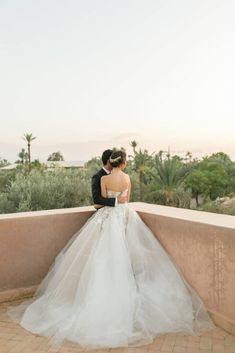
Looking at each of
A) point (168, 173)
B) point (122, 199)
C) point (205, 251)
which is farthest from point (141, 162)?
point (205, 251)

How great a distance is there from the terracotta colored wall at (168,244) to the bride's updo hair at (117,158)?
2.30 feet

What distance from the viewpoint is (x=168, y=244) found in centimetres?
400

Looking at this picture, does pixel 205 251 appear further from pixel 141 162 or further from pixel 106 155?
pixel 141 162

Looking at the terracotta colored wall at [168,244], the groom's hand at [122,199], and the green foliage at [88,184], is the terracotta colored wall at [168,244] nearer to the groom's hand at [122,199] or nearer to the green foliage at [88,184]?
the groom's hand at [122,199]

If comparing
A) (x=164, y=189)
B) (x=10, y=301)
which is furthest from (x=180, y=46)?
(x=10, y=301)

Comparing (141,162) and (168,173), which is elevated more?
(141,162)

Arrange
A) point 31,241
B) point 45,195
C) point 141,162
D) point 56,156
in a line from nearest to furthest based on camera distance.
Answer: point 31,241 → point 45,195 → point 141,162 → point 56,156

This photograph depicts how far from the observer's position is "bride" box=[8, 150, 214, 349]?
328 centimetres

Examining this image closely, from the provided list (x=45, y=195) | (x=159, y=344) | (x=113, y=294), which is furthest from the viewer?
(x=45, y=195)

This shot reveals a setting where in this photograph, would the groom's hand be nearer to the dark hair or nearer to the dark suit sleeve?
the dark suit sleeve

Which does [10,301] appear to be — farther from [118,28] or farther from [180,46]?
[180,46]

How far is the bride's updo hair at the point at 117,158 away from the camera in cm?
400

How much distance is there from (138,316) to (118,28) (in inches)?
440

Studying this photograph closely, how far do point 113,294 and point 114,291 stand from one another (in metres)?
0.03
